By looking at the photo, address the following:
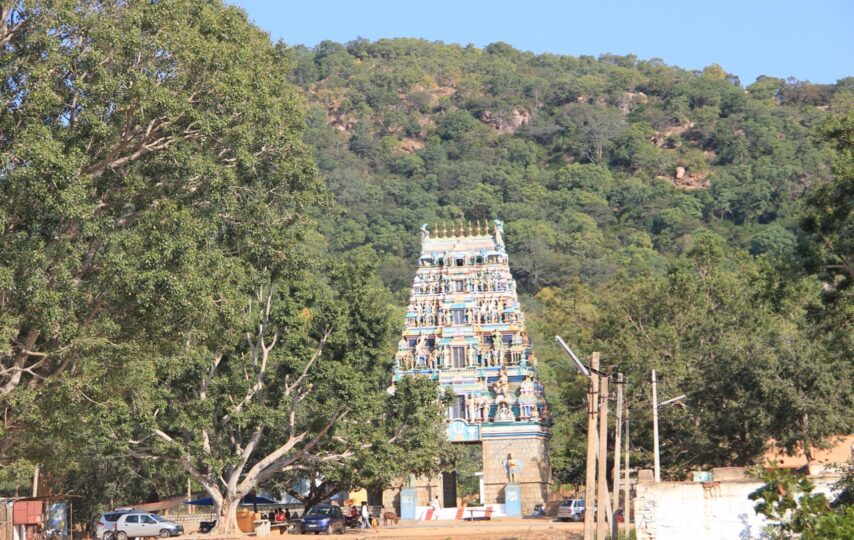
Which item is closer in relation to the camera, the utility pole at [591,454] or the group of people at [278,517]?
the utility pole at [591,454]

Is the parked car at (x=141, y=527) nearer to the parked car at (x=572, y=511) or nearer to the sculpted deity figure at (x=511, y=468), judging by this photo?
the parked car at (x=572, y=511)

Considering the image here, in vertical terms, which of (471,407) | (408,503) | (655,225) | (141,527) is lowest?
(141,527)

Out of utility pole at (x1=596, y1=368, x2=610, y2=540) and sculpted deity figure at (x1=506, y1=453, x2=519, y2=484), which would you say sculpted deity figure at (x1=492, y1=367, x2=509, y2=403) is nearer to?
sculpted deity figure at (x1=506, y1=453, x2=519, y2=484)

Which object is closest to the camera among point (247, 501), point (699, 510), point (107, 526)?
point (699, 510)

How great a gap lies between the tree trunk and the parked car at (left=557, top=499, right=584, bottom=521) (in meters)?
14.1

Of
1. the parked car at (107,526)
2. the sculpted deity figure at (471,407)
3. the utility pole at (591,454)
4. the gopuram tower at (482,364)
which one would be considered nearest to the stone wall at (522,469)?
the gopuram tower at (482,364)

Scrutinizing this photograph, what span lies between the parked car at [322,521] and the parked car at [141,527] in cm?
485

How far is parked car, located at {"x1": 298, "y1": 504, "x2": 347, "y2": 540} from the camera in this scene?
157 ft

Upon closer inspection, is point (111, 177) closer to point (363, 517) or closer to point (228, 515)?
point (228, 515)

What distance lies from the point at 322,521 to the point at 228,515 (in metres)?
3.85

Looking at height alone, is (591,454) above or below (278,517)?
above

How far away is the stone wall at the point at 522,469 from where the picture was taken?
204ft

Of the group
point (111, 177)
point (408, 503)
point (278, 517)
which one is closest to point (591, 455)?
point (111, 177)

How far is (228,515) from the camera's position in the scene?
45.5 metres
